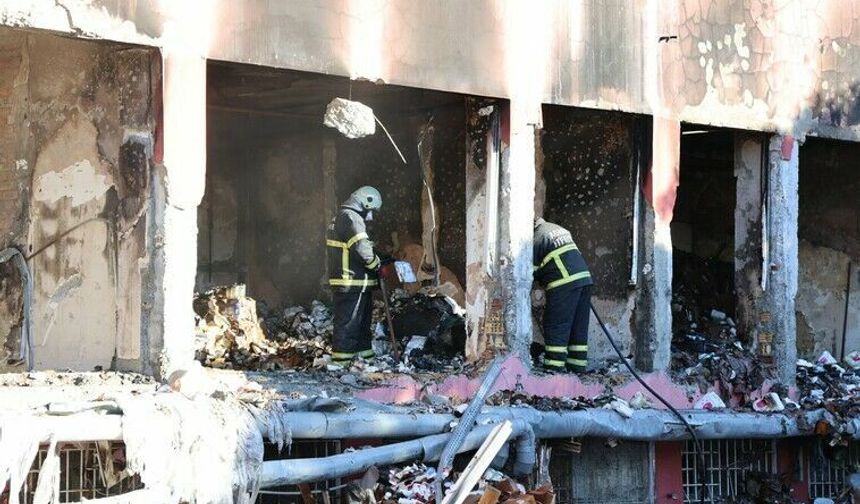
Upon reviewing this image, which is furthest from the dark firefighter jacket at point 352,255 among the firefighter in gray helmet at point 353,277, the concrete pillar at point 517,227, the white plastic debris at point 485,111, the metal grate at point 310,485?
the metal grate at point 310,485

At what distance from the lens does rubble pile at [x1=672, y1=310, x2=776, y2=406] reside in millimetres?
13852

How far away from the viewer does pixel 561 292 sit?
13.0 meters

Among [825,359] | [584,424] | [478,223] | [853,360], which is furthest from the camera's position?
[853,360]

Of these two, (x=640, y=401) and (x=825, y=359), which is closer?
(x=640, y=401)

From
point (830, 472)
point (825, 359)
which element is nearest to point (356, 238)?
point (830, 472)

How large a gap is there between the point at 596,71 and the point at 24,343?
5.56 metres

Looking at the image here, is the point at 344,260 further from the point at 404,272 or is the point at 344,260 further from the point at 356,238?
the point at 404,272

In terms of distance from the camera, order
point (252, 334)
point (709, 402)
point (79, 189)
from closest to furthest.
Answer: point (79, 189) < point (709, 402) < point (252, 334)

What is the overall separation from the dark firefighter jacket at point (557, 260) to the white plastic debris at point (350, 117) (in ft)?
6.64

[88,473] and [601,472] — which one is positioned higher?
[88,473]

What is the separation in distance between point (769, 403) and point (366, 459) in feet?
17.3

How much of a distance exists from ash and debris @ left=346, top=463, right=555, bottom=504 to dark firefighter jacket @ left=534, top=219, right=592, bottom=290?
298cm

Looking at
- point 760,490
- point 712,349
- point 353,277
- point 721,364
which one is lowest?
point 760,490

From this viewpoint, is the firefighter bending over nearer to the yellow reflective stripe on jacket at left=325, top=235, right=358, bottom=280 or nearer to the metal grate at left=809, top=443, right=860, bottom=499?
the yellow reflective stripe on jacket at left=325, top=235, right=358, bottom=280
